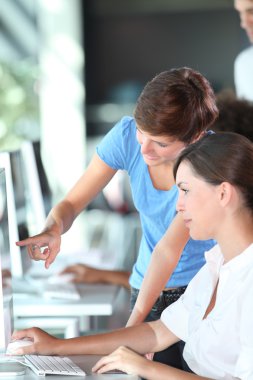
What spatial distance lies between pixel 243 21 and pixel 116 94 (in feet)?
17.1

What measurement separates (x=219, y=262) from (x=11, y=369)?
540 mm

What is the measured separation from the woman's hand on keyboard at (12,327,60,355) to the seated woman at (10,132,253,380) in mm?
158

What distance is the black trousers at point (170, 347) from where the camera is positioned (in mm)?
2291

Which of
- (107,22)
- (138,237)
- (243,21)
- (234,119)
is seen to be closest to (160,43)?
(107,22)

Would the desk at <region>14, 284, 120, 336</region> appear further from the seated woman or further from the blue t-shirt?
the seated woman

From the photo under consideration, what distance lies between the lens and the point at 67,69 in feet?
27.6

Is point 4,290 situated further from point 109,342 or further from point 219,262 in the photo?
point 219,262

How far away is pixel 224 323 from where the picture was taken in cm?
187

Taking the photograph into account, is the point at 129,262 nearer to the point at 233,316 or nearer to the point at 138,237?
the point at 138,237

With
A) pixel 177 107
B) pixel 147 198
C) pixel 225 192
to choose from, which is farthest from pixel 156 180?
pixel 225 192

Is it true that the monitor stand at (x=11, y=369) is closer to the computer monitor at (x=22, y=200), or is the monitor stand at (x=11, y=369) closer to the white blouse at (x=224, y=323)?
the white blouse at (x=224, y=323)

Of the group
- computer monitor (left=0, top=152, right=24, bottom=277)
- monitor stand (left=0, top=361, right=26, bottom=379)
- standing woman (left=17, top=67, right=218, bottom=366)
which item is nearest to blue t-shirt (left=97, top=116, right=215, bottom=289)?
standing woman (left=17, top=67, right=218, bottom=366)

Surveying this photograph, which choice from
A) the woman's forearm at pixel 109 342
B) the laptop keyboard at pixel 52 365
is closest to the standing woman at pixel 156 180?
the woman's forearm at pixel 109 342

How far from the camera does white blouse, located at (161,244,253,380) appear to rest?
5.95 feet
